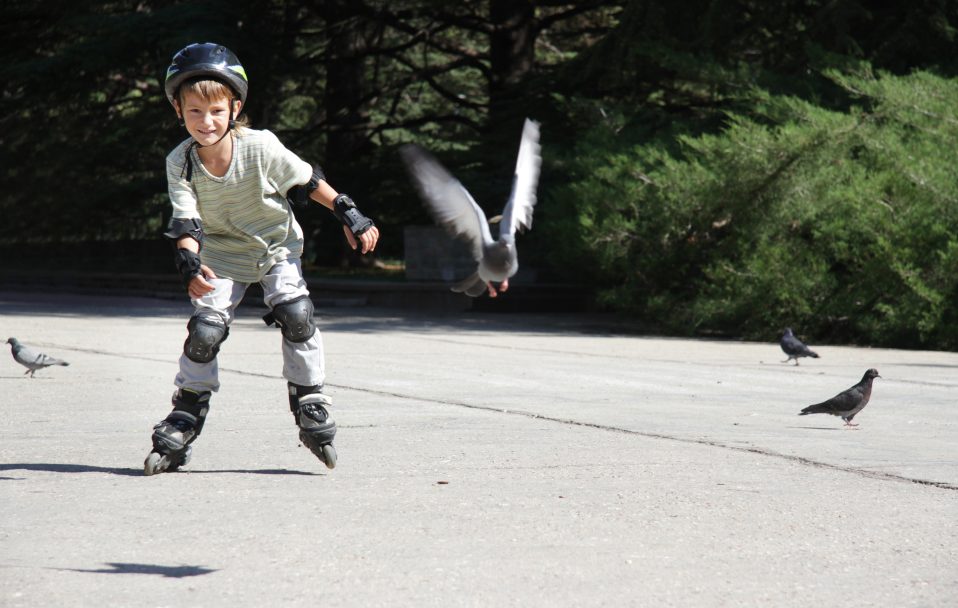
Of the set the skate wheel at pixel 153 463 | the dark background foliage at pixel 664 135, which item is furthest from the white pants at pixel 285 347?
the dark background foliage at pixel 664 135

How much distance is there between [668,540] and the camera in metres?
4.28

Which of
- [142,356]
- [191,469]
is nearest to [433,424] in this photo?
[191,469]

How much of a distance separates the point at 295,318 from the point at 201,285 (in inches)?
16.2

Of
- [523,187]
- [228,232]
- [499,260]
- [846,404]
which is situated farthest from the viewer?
[499,260]

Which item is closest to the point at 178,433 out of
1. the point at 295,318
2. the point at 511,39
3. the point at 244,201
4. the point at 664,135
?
the point at 295,318

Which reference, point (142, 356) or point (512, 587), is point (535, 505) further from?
point (142, 356)

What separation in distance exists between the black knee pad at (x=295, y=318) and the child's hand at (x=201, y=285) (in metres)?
0.30

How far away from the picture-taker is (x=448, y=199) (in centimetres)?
885

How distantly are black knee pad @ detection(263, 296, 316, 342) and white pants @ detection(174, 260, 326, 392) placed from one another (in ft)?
0.10

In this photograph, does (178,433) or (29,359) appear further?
(29,359)

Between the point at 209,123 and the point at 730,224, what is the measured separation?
11.3m

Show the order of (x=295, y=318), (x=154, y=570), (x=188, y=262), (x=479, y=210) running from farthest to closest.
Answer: (x=479, y=210) < (x=295, y=318) < (x=188, y=262) < (x=154, y=570)

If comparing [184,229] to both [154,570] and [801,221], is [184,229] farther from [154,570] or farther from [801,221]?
[801,221]

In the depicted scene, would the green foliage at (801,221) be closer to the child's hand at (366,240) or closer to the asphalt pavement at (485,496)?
the asphalt pavement at (485,496)
